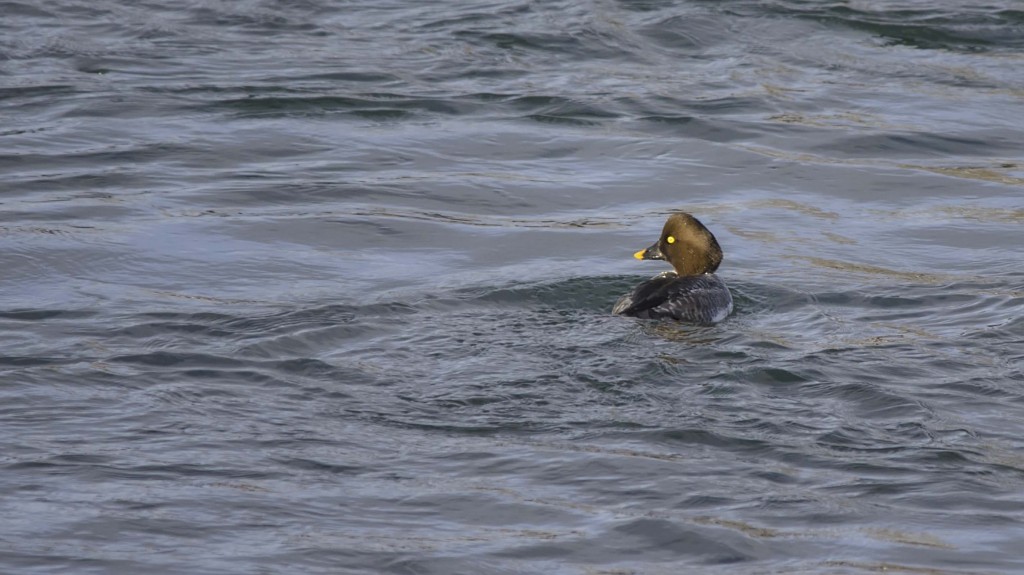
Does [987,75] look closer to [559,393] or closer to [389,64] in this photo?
[389,64]

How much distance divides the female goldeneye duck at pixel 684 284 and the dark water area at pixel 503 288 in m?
0.19

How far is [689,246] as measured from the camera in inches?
414

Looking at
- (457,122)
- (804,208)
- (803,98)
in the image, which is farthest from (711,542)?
(803,98)

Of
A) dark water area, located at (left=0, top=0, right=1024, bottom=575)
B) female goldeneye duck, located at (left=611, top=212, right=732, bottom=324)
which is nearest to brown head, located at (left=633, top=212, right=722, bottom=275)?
female goldeneye duck, located at (left=611, top=212, right=732, bottom=324)

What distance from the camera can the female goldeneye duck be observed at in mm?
9656

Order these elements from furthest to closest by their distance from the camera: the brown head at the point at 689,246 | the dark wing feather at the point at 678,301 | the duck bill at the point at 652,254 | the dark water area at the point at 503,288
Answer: the duck bill at the point at 652,254
the brown head at the point at 689,246
the dark wing feather at the point at 678,301
the dark water area at the point at 503,288

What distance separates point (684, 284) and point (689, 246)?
707mm

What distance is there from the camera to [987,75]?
17.1 metres

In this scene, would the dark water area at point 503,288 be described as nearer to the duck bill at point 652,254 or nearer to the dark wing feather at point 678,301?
the dark wing feather at point 678,301

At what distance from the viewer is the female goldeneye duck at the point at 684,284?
31.7ft

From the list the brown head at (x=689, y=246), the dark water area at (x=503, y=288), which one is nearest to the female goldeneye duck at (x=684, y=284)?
the brown head at (x=689, y=246)

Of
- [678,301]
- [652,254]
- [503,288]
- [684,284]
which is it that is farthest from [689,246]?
[503,288]

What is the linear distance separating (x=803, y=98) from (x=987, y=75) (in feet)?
8.08

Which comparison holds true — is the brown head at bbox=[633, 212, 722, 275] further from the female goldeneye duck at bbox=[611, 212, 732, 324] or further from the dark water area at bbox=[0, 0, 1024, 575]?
the dark water area at bbox=[0, 0, 1024, 575]
